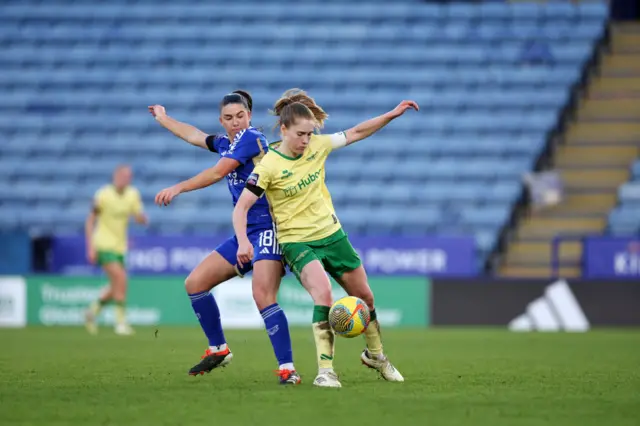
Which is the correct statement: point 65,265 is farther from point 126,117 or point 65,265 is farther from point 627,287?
point 627,287

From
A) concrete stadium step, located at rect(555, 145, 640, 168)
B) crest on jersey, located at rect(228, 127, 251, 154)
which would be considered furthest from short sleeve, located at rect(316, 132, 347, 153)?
concrete stadium step, located at rect(555, 145, 640, 168)

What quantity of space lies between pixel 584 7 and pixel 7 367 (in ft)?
56.7

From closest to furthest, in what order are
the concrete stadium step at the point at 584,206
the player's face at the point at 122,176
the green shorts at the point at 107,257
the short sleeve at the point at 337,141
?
the short sleeve at the point at 337,141, the player's face at the point at 122,176, the green shorts at the point at 107,257, the concrete stadium step at the point at 584,206

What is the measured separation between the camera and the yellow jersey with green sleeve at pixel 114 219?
16.5m

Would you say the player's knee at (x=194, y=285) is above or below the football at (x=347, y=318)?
above

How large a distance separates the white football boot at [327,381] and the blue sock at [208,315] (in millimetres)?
1306

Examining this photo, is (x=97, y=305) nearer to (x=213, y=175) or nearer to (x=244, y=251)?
(x=213, y=175)

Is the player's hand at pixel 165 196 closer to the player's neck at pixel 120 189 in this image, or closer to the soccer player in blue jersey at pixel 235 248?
the soccer player in blue jersey at pixel 235 248

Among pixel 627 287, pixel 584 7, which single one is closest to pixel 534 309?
pixel 627 287

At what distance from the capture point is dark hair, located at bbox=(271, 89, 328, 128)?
7.72m

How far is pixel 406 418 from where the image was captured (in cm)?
587

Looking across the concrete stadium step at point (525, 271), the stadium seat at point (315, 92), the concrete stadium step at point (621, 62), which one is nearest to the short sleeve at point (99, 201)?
the stadium seat at point (315, 92)

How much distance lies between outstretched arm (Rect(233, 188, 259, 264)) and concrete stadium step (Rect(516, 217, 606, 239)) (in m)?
12.7

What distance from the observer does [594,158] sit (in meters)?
21.4
